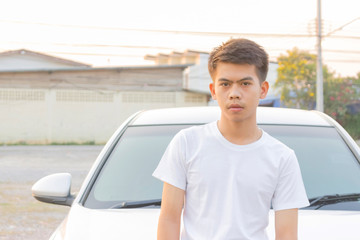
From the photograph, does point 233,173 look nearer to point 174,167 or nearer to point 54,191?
point 174,167

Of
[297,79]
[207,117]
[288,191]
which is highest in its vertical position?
[297,79]

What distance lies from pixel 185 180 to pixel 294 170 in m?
0.38

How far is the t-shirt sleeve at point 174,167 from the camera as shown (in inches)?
67.9

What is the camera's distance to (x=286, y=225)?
1773 mm

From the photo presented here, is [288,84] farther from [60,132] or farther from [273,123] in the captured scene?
[273,123]

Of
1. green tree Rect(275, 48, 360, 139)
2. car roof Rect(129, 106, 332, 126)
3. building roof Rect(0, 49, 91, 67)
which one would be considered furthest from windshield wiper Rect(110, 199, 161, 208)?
building roof Rect(0, 49, 91, 67)

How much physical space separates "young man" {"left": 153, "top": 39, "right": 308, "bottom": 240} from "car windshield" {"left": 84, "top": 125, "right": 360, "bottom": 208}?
105cm

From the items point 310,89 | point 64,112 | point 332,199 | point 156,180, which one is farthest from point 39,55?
point 332,199

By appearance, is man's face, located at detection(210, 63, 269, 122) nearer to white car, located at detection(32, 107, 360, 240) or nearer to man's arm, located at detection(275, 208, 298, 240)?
man's arm, located at detection(275, 208, 298, 240)

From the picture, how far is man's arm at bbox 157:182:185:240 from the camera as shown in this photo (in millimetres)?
1734

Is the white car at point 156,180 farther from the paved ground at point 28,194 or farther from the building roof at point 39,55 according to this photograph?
the building roof at point 39,55

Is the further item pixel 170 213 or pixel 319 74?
pixel 319 74

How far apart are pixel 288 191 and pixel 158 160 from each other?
1.43 metres

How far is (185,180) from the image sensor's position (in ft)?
5.77
